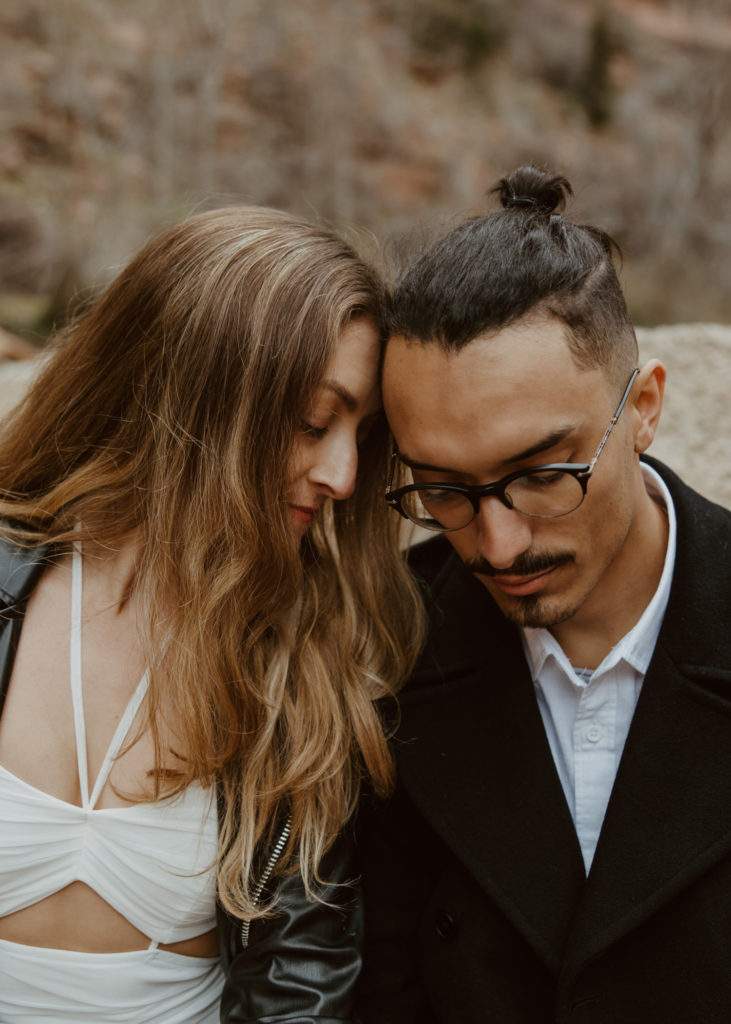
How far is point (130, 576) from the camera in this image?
2.24 meters

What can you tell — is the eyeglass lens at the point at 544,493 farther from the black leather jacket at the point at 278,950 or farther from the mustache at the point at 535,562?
the black leather jacket at the point at 278,950

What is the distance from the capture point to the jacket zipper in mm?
2111

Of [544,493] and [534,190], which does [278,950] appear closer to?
[544,493]

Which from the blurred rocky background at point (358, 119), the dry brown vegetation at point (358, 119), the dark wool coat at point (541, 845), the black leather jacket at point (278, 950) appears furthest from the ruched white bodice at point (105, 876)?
the dry brown vegetation at point (358, 119)

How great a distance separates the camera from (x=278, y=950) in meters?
2.10

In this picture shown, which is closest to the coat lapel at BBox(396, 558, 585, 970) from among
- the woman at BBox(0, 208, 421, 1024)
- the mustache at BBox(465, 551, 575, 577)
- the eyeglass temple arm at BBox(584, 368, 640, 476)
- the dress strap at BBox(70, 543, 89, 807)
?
the woman at BBox(0, 208, 421, 1024)

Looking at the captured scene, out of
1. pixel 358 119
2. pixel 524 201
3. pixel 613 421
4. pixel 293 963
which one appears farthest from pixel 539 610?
pixel 358 119

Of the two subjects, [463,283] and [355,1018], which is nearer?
[463,283]

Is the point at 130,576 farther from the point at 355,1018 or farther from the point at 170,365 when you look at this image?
the point at 355,1018

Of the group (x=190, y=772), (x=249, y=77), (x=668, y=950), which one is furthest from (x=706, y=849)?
(x=249, y=77)

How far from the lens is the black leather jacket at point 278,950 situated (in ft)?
6.82

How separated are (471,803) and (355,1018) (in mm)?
639

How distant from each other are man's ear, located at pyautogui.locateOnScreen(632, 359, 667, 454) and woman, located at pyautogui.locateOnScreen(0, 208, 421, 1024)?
1.98ft

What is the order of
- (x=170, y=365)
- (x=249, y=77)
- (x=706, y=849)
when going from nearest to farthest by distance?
(x=706, y=849) → (x=170, y=365) → (x=249, y=77)
